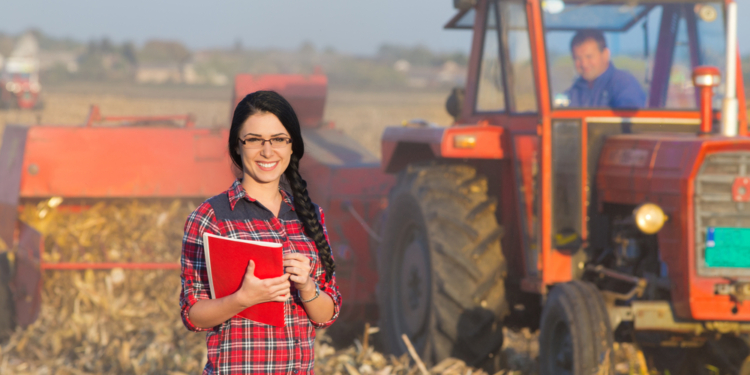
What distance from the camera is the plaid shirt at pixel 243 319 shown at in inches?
81.4

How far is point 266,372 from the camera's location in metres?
2.08

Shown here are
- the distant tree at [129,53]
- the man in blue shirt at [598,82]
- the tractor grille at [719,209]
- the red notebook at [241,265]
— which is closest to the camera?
the red notebook at [241,265]

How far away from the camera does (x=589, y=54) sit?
174 inches

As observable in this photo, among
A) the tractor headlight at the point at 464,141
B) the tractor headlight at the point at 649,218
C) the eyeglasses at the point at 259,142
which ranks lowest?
the tractor headlight at the point at 649,218

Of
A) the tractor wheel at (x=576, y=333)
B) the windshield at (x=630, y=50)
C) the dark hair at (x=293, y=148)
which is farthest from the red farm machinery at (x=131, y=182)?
the dark hair at (x=293, y=148)

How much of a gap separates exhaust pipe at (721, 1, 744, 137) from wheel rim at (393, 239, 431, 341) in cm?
168

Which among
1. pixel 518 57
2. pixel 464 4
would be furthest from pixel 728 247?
pixel 464 4

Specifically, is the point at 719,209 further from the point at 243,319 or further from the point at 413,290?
the point at 243,319

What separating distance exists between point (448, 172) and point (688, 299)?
1.53 metres

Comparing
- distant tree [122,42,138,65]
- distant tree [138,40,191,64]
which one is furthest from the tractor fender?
distant tree [138,40,191,64]

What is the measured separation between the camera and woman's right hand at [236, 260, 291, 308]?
1857 mm

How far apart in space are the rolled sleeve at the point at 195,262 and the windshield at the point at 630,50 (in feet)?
8.50

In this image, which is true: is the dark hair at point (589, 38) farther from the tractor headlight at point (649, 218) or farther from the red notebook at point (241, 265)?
the red notebook at point (241, 265)

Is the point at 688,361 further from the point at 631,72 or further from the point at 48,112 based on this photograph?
the point at 48,112
